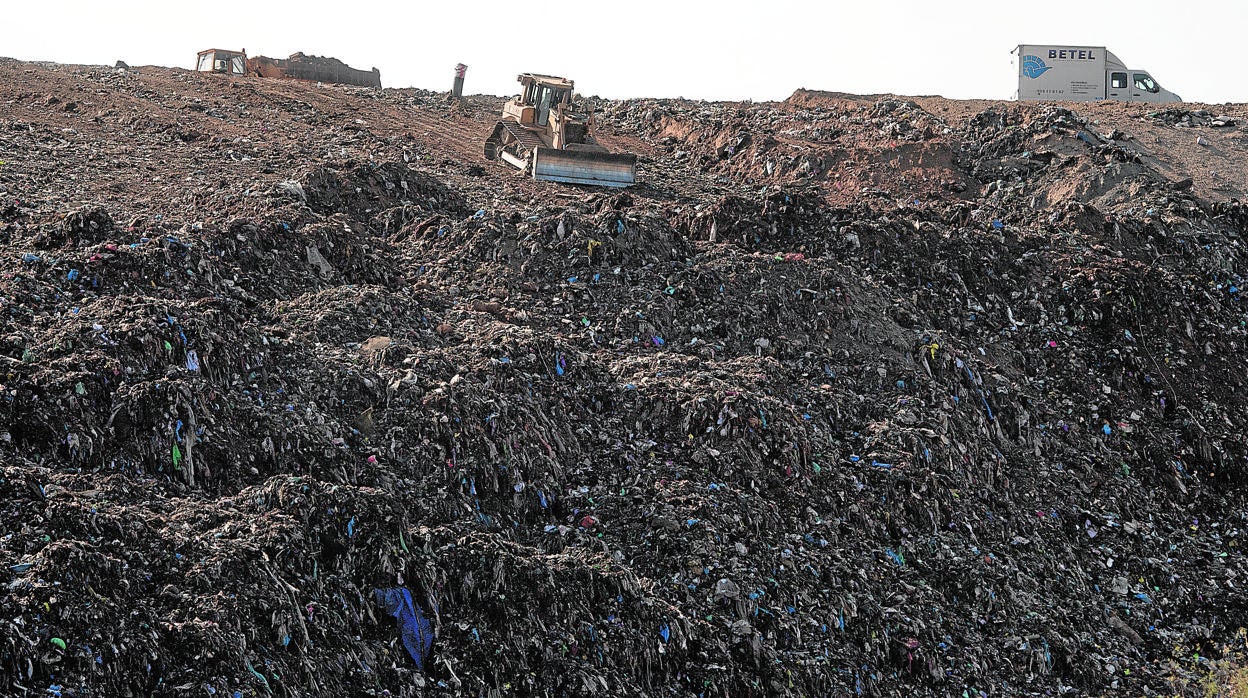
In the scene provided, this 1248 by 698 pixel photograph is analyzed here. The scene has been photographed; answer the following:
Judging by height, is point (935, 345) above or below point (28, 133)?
below

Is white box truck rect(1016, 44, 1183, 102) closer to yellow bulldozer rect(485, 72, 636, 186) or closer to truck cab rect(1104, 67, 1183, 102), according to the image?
truck cab rect(1104, 67, 1183, 102)

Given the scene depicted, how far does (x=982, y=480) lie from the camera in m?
9.23

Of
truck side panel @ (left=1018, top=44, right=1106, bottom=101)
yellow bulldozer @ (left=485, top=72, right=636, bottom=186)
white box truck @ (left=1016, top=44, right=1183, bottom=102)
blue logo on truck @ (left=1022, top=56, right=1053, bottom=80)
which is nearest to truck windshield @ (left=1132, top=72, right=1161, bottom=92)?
white box truck @ (left=1016, top=44, right=1183, bottom=102)

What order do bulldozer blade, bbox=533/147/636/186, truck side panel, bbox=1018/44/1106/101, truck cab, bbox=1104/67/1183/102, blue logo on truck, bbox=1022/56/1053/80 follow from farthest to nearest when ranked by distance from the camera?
blue logo on truck, bbox=1022/56/1053/80 < truck side panel, bbox=1018/44/1106/101 < truck cab, bbox=1104/67/1183/102 < bulldozer blade, bbox=533/147/636/186

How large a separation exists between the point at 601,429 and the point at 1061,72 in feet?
56.7

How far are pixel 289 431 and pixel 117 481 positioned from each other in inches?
47.4

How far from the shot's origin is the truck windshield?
21.3 meters

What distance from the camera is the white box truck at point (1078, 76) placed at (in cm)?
2152

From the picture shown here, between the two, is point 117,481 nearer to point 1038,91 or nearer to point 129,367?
point 129,367

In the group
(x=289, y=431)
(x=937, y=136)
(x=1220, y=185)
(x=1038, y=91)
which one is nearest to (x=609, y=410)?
(x=289, y=431)

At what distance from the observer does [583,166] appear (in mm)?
13891

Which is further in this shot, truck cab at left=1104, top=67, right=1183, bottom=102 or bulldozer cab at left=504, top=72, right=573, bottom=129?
truck cab at left=1104, top=67, right=1183, bottom=102

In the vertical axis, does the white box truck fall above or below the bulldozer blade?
above

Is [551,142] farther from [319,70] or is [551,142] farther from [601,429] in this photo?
[319,70]
